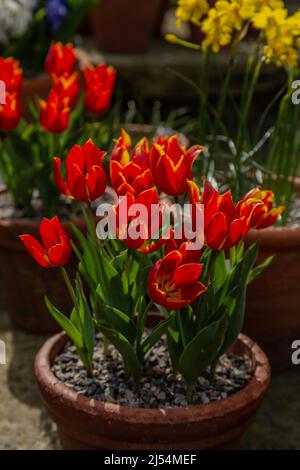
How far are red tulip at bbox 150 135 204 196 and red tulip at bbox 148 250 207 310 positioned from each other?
0.48 feet

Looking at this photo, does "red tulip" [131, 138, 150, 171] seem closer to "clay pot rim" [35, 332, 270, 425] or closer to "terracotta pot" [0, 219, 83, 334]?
"clay pot rim" [35, 332, 270, 425]

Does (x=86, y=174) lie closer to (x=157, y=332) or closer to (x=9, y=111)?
(x=157, y=332)

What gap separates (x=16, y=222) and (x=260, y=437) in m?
0.91

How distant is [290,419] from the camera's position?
230 cm

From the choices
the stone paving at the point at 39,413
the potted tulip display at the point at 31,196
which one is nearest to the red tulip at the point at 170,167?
the potted tulip display at the point at 31,196

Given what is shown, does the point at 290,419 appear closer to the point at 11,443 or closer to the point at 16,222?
the point at 11,443

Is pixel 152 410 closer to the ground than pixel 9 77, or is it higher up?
closer to the ground

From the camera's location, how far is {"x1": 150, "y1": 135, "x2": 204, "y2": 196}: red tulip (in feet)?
5.42

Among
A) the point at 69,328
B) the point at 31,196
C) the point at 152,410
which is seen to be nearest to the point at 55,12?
the point at 31,196

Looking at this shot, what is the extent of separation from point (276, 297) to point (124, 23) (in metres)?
2.28

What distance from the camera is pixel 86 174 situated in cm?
167

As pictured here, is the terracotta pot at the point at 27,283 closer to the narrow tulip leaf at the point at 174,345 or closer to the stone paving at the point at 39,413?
the stone paving at the point at 39,413

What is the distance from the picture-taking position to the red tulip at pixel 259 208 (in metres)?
1.65

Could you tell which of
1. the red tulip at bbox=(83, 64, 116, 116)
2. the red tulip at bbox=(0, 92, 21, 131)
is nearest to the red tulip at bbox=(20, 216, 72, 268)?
the red tulip at bbox=(0, 92, 21, 131)
